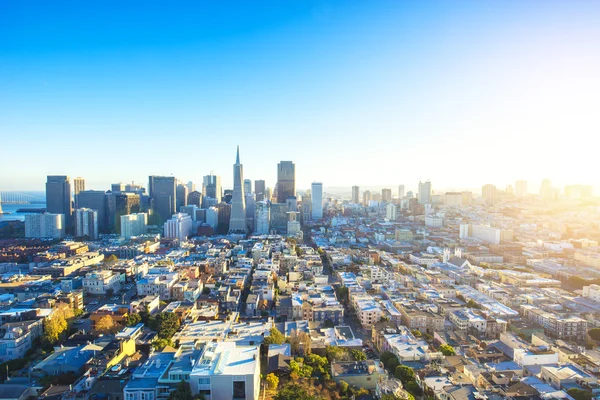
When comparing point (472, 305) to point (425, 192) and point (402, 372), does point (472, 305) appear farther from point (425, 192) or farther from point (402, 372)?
point (425, 192)

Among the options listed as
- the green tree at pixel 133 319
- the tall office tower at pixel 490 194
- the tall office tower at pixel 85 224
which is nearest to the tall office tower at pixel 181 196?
the tall office tower at pixel 85 224

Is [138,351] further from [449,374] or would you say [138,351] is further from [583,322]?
[583,322]

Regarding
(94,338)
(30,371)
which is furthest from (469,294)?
(30,371)

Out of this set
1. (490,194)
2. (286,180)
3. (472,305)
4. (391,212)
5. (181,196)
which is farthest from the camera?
(490,194)

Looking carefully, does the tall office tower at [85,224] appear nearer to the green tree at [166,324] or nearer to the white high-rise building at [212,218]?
the white high-rise building at [212,218]

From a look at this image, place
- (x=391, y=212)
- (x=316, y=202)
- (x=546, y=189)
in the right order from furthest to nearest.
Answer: (x=546, y=189) < (x=316, y=202) < (x=391, y=212)

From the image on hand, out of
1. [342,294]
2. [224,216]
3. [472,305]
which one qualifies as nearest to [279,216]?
[224,216]
